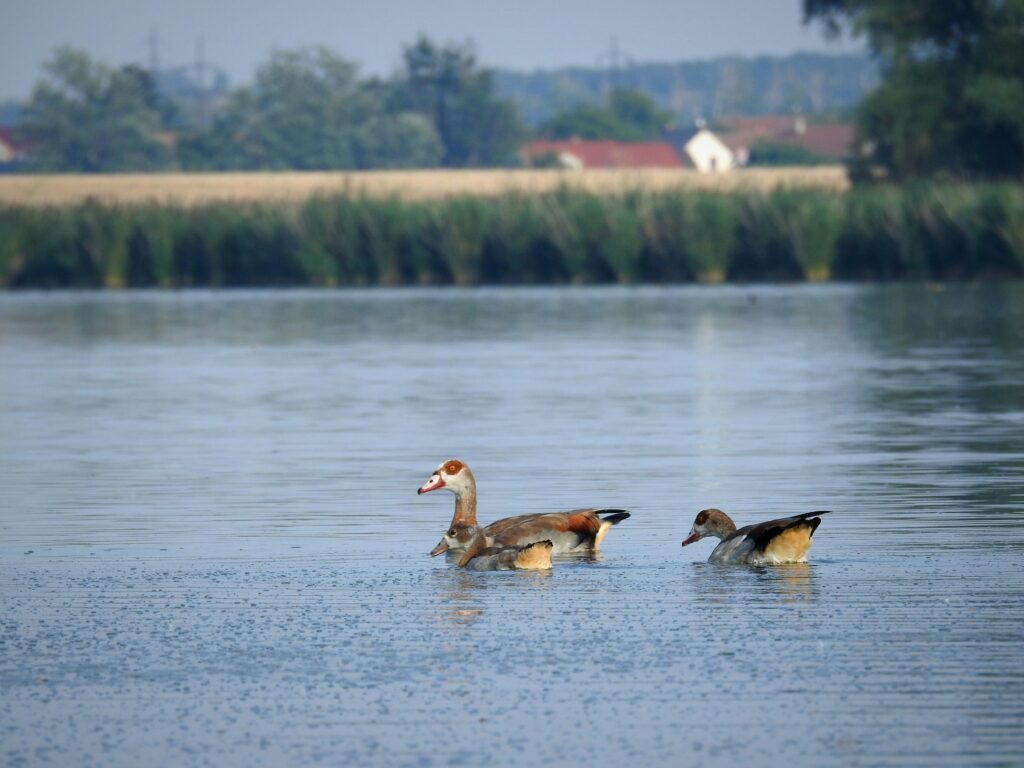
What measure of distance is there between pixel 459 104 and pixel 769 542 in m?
123

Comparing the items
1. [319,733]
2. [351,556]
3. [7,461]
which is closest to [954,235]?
[7,461]

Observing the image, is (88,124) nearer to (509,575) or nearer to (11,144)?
(11,144)

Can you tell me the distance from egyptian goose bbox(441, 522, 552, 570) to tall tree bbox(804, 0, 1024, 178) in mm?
44614

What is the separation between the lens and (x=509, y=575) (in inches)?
415

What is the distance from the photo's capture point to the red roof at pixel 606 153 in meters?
129

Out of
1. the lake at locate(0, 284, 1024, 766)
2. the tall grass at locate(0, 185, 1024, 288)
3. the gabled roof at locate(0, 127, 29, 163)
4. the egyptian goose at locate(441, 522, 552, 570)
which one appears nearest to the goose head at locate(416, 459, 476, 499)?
the lake at locate(0, 284, 1024, 766)

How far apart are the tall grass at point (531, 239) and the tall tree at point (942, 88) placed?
585cm

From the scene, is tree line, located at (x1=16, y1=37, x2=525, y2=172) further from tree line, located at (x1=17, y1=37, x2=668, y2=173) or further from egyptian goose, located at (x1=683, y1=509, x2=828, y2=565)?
egyptian goose, located at (x1=683, y1=509, x2=828, y2=565)

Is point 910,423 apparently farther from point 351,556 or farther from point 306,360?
point 306,360

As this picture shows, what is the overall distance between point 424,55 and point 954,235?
9201cm

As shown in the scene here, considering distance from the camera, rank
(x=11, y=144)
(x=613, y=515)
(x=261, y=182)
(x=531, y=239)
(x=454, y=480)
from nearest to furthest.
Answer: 1. (x=613, y=515)
2. (x=454, y=480)
3. (x=531, y=239)
4. (x=261, y=182)
5. (x=11, y=144)

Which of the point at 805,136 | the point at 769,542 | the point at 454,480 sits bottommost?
the point at 769,542

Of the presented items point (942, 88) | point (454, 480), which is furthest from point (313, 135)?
point (454, 480)

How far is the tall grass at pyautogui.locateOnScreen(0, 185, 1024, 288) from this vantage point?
45.3 m
